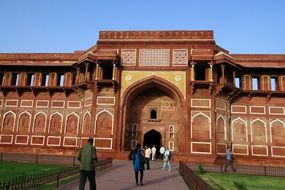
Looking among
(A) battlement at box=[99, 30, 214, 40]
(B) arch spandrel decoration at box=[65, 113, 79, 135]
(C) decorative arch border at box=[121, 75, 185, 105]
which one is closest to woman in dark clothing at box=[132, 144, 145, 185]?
(C) decorative arch border at box=[121, 75, 185, 105]

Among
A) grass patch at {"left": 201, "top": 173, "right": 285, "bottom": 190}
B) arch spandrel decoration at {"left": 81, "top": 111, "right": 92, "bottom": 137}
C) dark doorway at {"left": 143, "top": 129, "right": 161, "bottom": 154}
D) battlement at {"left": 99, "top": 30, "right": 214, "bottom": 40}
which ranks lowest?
grass patch at {"left": 201, "top": 173, "right": 285, "bottom": 190}

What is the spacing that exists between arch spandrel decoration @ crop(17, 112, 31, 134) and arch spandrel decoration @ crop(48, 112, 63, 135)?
1.84m

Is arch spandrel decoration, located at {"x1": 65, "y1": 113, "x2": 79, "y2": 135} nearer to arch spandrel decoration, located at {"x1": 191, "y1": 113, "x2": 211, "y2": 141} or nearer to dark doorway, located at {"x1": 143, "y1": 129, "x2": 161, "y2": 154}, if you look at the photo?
dark doorway, located at {"x1": 143, "y1": 129, "x2": 161, "y2": 154}

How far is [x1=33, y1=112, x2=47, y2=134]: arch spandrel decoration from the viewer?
22.5 metres

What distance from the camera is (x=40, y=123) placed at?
22625 millimetres

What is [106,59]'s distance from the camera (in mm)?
20078

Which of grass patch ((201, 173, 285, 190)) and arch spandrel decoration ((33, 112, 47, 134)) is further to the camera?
arch spandrel decoration ((33, 112, 47, 134))

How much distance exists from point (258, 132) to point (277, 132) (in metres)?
1.29

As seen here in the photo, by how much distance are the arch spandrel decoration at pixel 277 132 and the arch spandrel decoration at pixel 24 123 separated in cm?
1826

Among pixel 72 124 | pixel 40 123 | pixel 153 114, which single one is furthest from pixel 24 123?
pixel 153 114

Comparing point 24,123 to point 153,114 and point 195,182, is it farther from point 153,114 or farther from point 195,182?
point 195,182

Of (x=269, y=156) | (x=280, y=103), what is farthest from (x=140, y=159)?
(x=280, y=103)

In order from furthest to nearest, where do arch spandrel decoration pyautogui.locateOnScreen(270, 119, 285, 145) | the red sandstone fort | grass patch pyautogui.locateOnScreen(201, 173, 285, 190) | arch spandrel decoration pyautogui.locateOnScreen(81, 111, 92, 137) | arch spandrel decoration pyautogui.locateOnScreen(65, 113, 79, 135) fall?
arch spandrel decoration pyautogui.locateOnScreen(65, 113, 79, 135), arch spandrel decoration pyautogui.locateOnScreen(270, 119, 285, 145), arch spandrel decoration pyautogui.locateOnScreen(81, 111, 92, 137), the red sandstone fort, grass patch pyautogui.locateOnScreen(201, 173, 285, 190)

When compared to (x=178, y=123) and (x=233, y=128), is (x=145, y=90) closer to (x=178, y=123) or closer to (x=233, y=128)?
(x=178, y=123)
